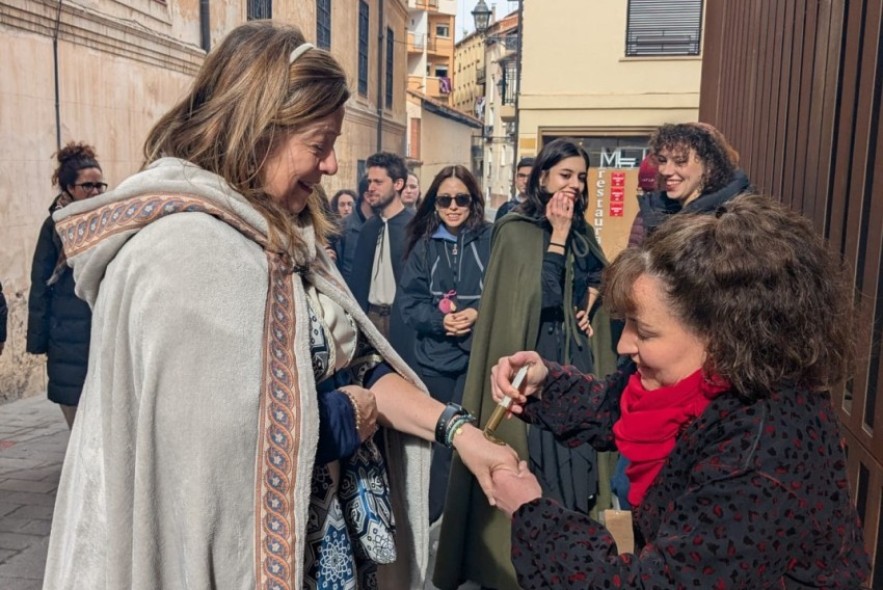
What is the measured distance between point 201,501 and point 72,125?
23.1ft

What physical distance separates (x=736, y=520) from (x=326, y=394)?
0.91 metres

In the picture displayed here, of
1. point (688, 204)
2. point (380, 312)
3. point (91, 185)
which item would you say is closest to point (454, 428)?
point (688, 204)

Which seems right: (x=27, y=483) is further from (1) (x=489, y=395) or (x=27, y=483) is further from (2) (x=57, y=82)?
(2) (x=57, y=82)

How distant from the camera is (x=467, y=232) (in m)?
4.60

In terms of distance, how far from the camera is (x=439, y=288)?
445 cm

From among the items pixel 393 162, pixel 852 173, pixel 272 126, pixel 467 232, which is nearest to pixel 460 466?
pixel 467 232

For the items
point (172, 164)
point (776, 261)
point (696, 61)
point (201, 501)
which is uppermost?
point (696, 61)

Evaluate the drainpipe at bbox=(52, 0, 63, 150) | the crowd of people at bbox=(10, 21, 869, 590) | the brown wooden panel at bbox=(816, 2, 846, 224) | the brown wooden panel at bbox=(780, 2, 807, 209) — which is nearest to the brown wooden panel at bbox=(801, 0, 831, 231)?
the brown wooden panel at bbox=(816, 2, 846, 224)

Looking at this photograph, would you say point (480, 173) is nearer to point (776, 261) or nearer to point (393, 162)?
point (393, 162)

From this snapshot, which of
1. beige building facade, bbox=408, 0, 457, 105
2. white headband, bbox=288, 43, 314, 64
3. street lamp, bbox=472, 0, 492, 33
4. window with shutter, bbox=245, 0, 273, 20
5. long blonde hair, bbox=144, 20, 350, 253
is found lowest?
long blonde hair, bbox=144, 20, 350, 253

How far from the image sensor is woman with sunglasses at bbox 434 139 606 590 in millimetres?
3611

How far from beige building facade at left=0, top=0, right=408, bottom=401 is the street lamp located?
45.2 ft

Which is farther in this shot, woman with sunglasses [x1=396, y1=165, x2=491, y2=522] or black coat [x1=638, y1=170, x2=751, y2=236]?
woman with sunglasses [x1=396, y1=165, x2=491, y2=522]

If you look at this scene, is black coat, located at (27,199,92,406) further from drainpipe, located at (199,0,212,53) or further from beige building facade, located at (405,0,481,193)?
beige building facade, located at (405,0,481,193)
